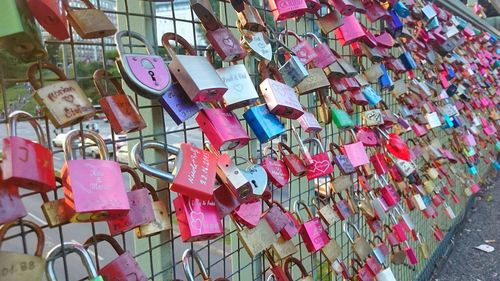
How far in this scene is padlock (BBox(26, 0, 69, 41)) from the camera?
502 mm

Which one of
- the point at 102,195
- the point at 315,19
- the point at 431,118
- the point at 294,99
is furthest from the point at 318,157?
the point at 431,118

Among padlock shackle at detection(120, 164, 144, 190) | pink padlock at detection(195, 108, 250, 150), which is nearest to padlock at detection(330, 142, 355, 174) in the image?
pink padlock at detection(195, 108, 250, 150)

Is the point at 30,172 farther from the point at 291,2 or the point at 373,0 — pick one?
the point at 373,0

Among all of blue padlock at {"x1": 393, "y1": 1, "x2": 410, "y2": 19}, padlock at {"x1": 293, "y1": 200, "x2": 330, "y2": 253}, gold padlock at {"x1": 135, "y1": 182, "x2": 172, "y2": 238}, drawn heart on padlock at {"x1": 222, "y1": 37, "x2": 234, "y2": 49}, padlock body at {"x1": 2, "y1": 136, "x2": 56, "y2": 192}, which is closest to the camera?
padlock body at {"x1": 2, "y1": 136, "x2": 56, "y2": 192}

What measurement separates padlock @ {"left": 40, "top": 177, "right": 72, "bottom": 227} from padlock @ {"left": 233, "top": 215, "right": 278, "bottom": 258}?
0.38 meters

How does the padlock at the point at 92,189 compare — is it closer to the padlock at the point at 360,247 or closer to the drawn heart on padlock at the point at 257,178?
the drawn heart on padlock at the point at 257,178

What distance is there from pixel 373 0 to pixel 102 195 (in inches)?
48.0

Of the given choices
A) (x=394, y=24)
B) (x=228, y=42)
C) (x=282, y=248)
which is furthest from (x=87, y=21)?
(x=394, y=24)

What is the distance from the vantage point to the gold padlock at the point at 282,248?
3.13 ft

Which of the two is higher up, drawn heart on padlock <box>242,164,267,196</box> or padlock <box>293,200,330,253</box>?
drawn heart on padlock <box>242,164,267,196</box>

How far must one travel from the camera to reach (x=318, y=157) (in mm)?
1067

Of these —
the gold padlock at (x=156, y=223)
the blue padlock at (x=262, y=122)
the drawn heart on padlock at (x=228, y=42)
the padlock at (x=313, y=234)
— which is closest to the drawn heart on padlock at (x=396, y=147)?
the padlock at (x=313, y=234)

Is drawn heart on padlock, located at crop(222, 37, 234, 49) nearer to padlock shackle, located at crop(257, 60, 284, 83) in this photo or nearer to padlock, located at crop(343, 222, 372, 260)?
padlock shackle, located at crop(257, 60, 284, 83)

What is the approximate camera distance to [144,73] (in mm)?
624
